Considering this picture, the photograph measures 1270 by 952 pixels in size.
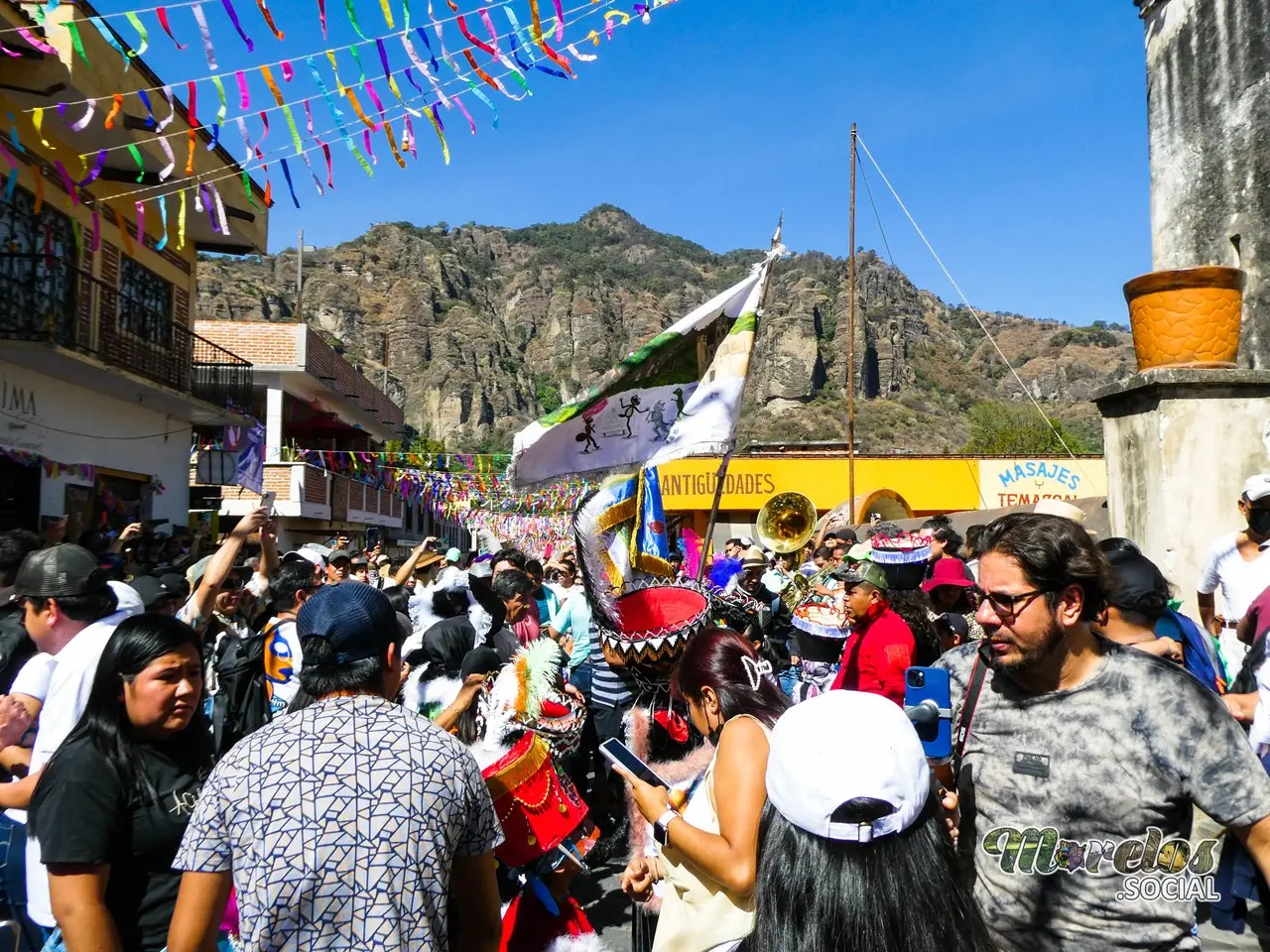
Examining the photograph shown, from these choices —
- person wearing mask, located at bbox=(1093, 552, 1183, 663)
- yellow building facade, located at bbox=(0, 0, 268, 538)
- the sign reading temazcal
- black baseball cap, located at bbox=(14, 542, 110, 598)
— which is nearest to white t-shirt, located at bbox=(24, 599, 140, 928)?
black baseball cap, located at bbox=(14, 542, 110, 598)

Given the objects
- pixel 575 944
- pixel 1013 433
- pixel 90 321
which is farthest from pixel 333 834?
pixel 1013 433

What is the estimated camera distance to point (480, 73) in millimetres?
5844

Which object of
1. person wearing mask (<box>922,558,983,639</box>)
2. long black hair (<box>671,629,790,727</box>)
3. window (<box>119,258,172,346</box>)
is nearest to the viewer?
long black hair (<box>671,629,790,727</box>)

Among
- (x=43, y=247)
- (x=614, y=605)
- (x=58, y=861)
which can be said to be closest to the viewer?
(x=58, y=861)

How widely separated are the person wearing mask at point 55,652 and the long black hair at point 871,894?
2078 millimetres

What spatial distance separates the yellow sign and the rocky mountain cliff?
42432 millimetres

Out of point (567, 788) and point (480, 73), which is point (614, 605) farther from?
point (480, 73)

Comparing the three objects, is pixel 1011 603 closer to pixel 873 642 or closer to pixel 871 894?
pixel 871 894

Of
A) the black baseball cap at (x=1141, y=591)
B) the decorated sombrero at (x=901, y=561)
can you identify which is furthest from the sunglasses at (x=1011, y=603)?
the decorated sombrero at (x=901, y=561)

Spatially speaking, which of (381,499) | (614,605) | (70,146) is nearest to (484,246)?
(381,499)

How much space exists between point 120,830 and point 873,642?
354 cm

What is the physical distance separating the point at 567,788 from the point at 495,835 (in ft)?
4.26

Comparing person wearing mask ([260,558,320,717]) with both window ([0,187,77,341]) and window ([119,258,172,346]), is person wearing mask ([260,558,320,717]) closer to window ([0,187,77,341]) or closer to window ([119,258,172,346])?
window ([0,187,77,341])

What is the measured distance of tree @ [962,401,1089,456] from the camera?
54.2m
